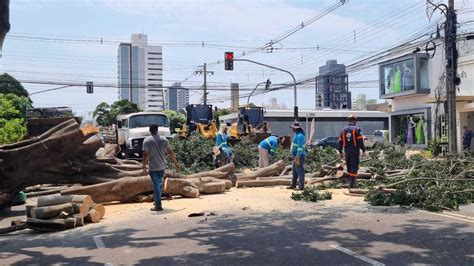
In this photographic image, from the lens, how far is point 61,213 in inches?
360

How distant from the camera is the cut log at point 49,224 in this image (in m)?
8.87

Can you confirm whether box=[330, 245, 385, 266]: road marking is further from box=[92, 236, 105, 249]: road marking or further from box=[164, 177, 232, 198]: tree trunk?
box=[164, 177, 232, 198]: tree trunk

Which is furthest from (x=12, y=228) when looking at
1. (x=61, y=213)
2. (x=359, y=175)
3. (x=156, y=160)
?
(x=359, y=175)

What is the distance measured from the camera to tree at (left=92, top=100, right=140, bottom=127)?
6744cm

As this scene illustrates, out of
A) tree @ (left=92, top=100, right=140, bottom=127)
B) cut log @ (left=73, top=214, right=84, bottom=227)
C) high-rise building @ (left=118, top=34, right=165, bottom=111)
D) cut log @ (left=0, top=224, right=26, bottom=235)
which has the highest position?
high-rise building @ (left=118, top=34, right=165, bottom=111)

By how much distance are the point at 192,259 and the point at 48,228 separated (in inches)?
143

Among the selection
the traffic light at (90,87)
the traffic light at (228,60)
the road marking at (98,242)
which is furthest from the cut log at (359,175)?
the traffic light at (90,87)

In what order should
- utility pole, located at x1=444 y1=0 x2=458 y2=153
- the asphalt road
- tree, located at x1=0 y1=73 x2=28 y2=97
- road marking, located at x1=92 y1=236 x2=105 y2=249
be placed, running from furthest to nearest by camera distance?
tree, located at x1=0 y1=73 x2=28 y2=97 < utility pole, located at x1=444 y1=0 x2=458 y2=153 < road marking, located at x1=92 y1=236 x2=105 y2=249 < the asphalt road

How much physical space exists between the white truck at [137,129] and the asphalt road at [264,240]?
49.1 ft

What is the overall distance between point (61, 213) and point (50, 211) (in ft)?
0.63

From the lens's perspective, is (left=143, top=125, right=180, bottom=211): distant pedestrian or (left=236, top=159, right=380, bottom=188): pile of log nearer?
(left=143, top=125, right=180, bottom=211): distant pedestrian

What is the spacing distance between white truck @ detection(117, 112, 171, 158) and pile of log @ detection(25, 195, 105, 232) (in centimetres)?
1486

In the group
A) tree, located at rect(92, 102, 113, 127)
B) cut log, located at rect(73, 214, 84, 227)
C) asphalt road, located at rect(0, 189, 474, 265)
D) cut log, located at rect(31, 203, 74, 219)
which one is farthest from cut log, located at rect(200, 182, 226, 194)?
tree, located at rect(92, 102, 113, 127)

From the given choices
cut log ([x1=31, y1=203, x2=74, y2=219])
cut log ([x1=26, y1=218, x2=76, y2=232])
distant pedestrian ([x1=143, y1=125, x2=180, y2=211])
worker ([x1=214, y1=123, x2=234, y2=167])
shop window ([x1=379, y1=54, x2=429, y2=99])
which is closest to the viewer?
cut log ([x1=26, y1=218, x2=76, y2=232])
